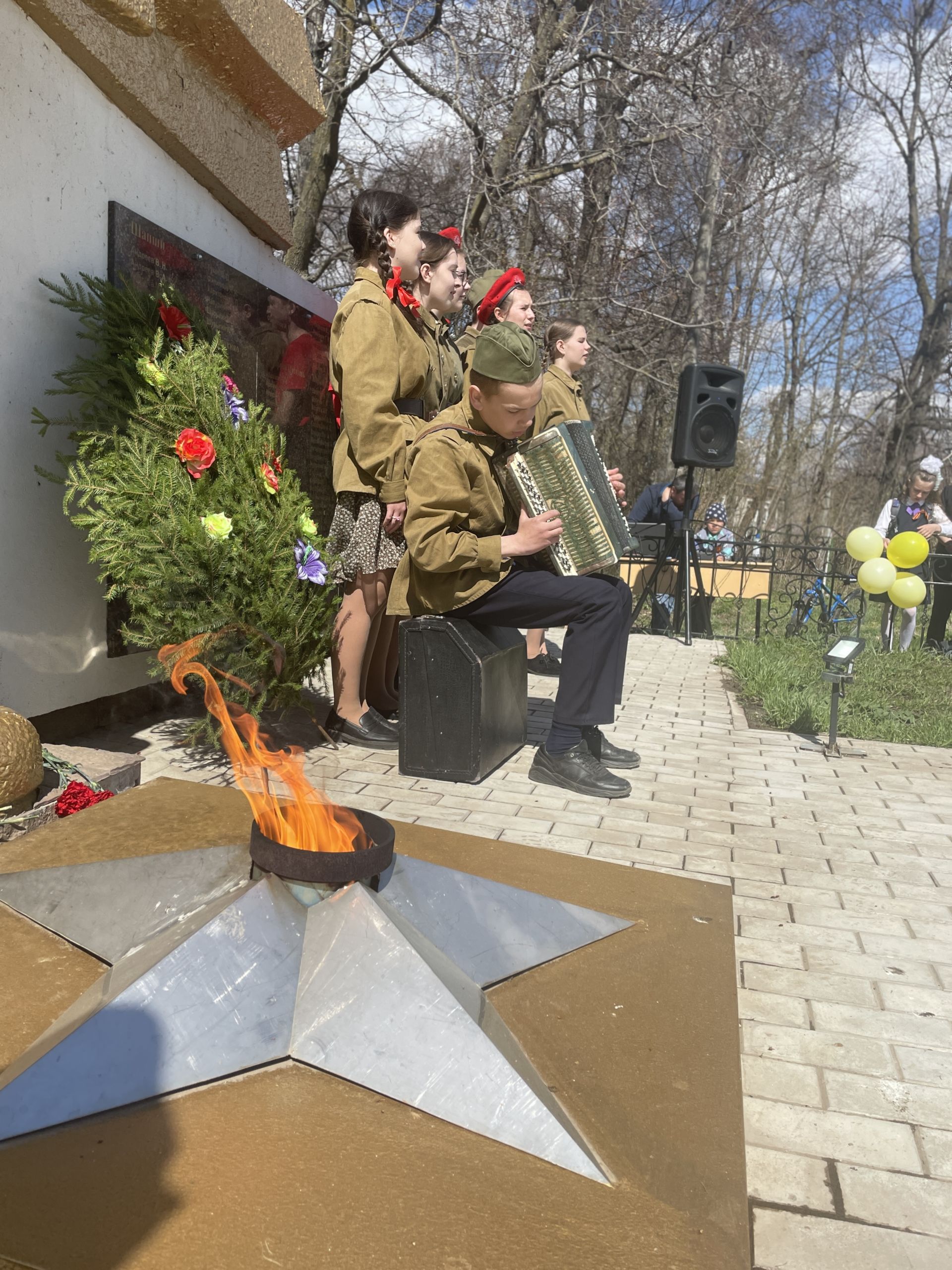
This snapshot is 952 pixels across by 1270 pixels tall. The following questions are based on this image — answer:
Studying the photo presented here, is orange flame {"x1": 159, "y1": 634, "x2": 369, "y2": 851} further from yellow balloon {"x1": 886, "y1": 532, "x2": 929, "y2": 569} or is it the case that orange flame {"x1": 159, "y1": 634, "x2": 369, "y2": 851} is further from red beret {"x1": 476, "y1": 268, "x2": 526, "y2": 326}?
yellow balloon {"x1": 886, "y1": 532, "x2": 929, "y2": 569}

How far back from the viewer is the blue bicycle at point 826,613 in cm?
1028

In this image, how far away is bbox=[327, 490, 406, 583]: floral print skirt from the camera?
4.46 metres

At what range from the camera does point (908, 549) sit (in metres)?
7.69

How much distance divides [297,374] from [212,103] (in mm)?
1343

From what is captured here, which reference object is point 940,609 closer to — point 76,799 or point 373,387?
point 373,387

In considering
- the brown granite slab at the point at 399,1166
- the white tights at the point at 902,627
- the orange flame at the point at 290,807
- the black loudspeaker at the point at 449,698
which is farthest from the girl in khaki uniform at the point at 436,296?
the white tights at the point at 902,627

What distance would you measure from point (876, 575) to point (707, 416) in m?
3.36

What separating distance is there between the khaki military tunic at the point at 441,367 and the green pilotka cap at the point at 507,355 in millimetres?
921

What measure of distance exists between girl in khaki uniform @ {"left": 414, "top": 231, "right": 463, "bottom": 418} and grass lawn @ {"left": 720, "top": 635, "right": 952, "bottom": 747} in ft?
9.04

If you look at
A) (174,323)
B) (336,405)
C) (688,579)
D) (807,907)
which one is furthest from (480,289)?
(688,579)

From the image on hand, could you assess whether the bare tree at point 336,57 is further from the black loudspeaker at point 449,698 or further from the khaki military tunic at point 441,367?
the black loudspeaker at point 449,698

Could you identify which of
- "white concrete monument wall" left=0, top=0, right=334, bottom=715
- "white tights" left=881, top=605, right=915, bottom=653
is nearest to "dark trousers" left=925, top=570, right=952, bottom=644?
"white tights" left=881, top=605, right=915, bottom=653

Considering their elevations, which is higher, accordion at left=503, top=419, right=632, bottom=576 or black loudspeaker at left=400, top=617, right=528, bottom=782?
accordion at left=503, top=419, right=632, bottom=576

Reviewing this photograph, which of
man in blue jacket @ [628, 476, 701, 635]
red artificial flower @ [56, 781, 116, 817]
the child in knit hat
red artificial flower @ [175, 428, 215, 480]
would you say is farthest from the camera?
the child in knit hat
